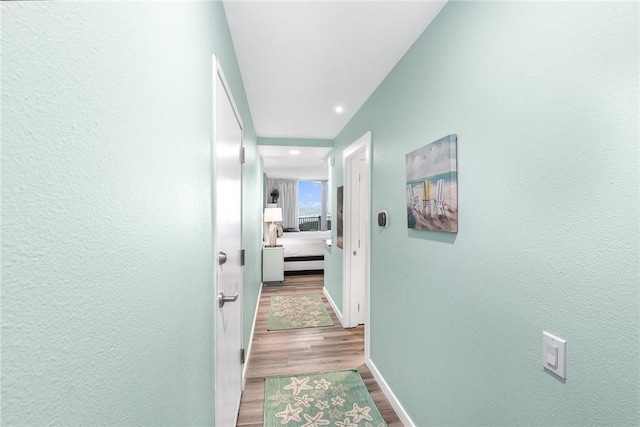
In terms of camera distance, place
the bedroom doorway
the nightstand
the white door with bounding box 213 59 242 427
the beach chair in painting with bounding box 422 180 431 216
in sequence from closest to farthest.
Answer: the white door with bounding box 213 59 242 427 < the beach chair in painting with bounding box 422 180 431 216 < the bedroom doorway < the nightstand

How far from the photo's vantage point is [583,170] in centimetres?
77

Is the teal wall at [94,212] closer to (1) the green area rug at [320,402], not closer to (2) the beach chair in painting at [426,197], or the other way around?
(2) the beach chair in painting at [426,197]

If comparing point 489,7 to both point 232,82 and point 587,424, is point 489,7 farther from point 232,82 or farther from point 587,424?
point 587,424

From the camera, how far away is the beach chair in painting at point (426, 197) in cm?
146

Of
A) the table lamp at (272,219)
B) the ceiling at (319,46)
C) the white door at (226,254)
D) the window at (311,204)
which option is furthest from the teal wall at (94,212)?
the window at (311,204)

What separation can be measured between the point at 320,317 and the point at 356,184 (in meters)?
1.76

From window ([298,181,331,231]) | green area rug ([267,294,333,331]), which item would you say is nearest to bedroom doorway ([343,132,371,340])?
green area rug ([267,294,333,331])

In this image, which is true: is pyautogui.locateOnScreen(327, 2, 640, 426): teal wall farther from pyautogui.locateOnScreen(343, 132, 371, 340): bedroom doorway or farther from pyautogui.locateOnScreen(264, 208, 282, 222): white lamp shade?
pyautogui.locateOnScreen(264, 208, 282, 222): white lamp shade

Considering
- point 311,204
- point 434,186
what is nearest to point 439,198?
point 434,186

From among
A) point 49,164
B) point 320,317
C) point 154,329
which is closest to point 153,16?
point 49,164

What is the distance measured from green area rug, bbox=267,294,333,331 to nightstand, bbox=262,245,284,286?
54 centimetres

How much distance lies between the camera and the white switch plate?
0.82m

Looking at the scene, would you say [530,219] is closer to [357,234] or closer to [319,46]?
[319,46]

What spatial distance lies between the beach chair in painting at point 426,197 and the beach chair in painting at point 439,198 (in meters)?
0.07
